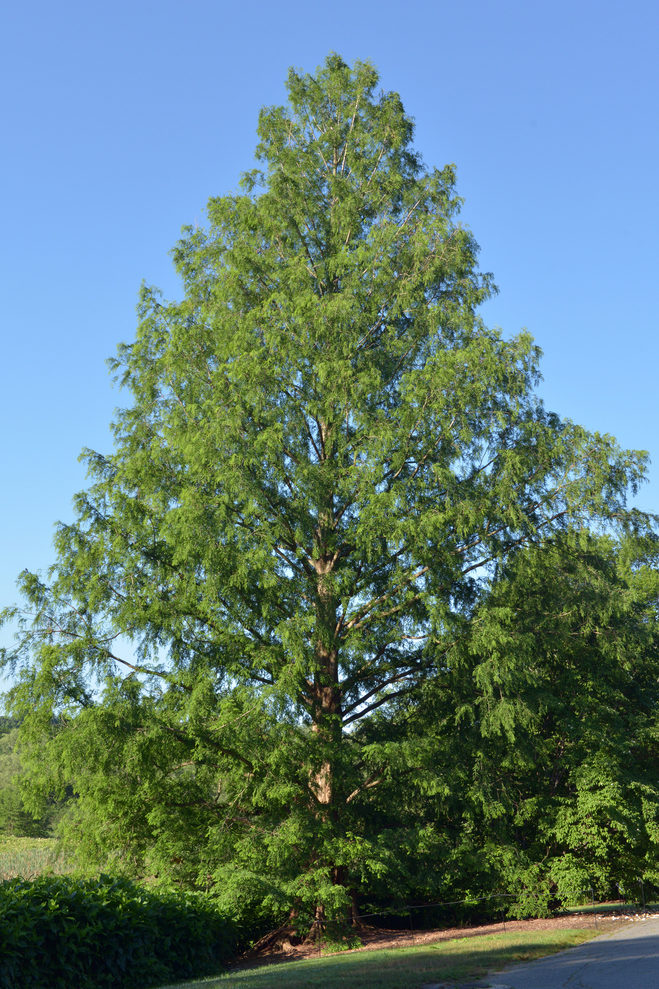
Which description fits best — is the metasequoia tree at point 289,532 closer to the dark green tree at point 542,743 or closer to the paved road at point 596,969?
the dark green tree at point 542,743

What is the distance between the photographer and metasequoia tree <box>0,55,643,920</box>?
1333 centimetres

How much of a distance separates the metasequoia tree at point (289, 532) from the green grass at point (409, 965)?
1518 mm

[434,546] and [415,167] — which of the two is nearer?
[434,546]

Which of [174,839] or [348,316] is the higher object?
Answer: [348,316]

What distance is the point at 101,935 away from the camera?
420 inches

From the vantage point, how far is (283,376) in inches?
615

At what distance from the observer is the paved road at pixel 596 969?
26.6 ft

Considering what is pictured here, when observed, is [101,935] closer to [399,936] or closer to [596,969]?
[399,936]

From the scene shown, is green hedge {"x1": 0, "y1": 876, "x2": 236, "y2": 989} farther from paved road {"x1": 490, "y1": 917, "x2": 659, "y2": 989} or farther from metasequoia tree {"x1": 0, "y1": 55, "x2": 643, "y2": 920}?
paved road {"x1": 490, "y1": 917, "x2": 659, "y2": 989}

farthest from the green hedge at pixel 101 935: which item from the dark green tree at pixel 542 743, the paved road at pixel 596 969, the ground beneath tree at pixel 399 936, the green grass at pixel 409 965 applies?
the paved road at pixel 596 969

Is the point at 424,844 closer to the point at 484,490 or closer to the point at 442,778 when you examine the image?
the point at 442,778

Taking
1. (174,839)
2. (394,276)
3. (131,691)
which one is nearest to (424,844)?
(174,839)

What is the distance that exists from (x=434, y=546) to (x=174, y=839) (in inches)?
264

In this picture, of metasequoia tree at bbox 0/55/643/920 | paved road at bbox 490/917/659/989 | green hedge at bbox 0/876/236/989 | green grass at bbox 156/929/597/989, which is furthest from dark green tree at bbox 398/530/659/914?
green hedge at bbox 0/876/236/989
